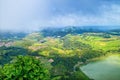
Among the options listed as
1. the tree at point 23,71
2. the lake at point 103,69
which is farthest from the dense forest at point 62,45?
the tree at point 23,71

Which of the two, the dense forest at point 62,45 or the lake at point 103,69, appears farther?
the dense forest at point 62,45

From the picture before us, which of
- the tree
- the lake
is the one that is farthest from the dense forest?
the tree

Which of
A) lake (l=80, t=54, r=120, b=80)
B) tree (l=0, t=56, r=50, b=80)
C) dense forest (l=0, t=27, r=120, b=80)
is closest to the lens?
tree (l=0, t=56, r=50, b=80)

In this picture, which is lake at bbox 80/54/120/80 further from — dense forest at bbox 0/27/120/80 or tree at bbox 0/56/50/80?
tree at bbox 0/56/50/80

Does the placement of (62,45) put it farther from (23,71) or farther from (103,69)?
(23,71)

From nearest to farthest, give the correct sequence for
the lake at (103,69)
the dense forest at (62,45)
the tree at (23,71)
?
1. the tree at (23,71)
2. the lake at (103,69)
3. the dense forest at (62,45)

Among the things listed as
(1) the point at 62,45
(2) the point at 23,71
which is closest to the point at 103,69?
(1) the point at 62,45

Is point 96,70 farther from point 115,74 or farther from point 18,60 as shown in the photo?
point 18,60

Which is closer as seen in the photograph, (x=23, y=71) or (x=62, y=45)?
(x=23, y=71)

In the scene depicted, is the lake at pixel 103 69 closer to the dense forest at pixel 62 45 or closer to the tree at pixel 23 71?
the dense forest at pixel 62 45
